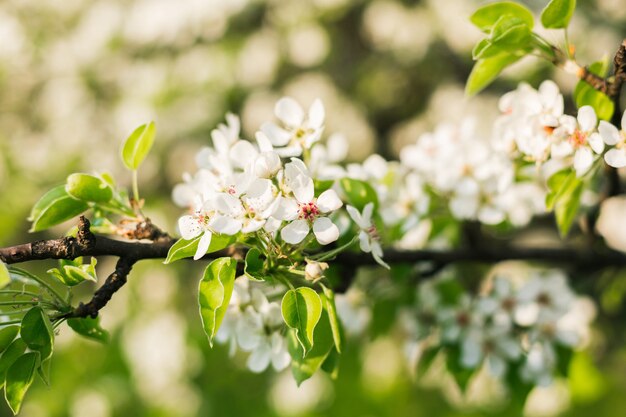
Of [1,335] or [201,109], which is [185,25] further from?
[1,335]

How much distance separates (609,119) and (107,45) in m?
2.37

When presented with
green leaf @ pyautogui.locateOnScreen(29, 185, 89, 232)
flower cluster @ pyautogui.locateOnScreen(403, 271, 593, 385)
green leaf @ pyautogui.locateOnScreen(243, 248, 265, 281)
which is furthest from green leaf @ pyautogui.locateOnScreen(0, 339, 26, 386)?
flower cluster @ pyautogui.locateOnScreen(403, 271, 593, 385)

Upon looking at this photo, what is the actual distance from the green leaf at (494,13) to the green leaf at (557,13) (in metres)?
0.03

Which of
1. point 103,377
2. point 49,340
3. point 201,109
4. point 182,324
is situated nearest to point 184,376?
point 182,324

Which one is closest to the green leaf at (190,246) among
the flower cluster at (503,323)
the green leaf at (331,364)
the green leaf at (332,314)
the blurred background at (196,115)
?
the green leaf at (332,314)

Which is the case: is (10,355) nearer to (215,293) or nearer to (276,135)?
(215,293)

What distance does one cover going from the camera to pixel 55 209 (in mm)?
810

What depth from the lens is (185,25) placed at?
2697 millimetres

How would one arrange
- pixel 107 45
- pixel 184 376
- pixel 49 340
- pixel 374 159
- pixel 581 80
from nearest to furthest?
1. pixel 49 340
2. pixel 581 80
3. pixel 374 159
4. pixel 184 376
5. pixel 107 45

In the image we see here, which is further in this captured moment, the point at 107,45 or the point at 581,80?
the point at 107,45

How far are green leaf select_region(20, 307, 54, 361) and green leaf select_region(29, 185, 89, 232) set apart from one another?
0.46ft

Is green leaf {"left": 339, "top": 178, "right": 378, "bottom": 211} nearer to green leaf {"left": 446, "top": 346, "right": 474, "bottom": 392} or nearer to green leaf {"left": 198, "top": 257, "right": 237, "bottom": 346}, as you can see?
green leaf {"left": 198, "top": 257, "right": 237, "bottom": 346}

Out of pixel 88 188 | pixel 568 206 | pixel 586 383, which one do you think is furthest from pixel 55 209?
pixel 586 383

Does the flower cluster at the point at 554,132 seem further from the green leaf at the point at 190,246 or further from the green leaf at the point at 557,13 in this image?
the green leaf at the point at 190,246
